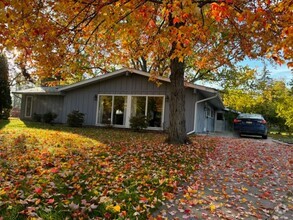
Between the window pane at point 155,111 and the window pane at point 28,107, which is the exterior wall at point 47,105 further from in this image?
the window pane at point 155,111

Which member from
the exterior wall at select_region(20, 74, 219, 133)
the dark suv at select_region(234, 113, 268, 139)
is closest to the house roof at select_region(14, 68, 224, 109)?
the exterior wall at select_region(20, 74, 219, 133)

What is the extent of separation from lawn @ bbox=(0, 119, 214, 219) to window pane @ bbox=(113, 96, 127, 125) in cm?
854

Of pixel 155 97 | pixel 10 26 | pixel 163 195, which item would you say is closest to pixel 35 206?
pixel 163 195

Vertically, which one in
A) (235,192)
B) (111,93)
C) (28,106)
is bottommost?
(235,192)

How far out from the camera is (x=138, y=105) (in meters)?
15.9

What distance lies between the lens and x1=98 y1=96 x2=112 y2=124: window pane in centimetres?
1661

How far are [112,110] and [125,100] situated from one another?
106 centimetres

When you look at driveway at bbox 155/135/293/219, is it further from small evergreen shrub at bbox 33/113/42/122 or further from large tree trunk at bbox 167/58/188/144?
small evergreen shrub at bbox 33/113/42/122

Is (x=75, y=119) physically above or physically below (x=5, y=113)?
below

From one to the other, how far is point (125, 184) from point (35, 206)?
1.61 m

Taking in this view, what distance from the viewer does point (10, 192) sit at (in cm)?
380

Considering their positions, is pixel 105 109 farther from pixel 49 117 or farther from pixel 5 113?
pixel 5 113

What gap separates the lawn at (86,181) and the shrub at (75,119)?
8.54 meters

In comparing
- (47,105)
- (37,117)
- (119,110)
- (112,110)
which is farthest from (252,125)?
(37,117)
